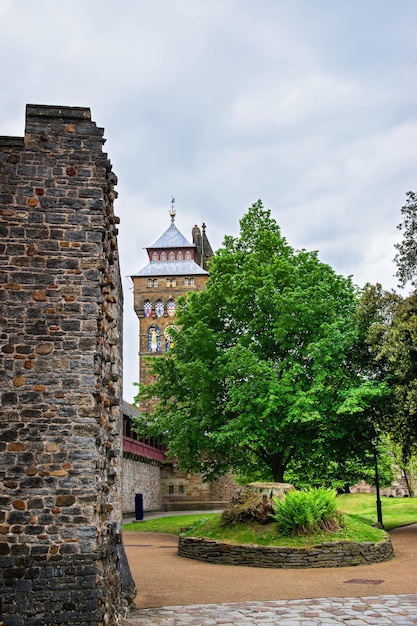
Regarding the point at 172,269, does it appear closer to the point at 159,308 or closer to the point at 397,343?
the point at 159,308

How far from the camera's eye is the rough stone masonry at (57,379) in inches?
323

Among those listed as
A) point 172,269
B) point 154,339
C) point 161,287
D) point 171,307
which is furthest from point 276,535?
point 172,269

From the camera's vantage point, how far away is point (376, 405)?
23.1m

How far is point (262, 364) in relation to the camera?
21.4 meters

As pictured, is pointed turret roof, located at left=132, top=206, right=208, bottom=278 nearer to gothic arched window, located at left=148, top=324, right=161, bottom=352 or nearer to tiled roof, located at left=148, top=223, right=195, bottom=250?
tiled roof, located at left=148, top=223, right=195, bottom=250

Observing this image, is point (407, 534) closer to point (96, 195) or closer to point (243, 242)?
point (243, 242)

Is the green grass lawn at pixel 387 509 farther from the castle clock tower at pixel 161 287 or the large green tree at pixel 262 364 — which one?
the castle clock tower at pixel 161 287

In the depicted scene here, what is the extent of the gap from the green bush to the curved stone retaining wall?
0.82 meters

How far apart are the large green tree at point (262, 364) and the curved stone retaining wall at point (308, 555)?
5263 mm

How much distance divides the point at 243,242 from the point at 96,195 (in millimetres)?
17442

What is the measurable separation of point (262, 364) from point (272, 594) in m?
10.6

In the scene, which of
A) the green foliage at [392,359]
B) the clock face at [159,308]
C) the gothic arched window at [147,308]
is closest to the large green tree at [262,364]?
the green foliage at [392,359]

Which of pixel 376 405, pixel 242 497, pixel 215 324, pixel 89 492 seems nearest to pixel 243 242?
pixel 215 324

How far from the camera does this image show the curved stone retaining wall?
14734mm
